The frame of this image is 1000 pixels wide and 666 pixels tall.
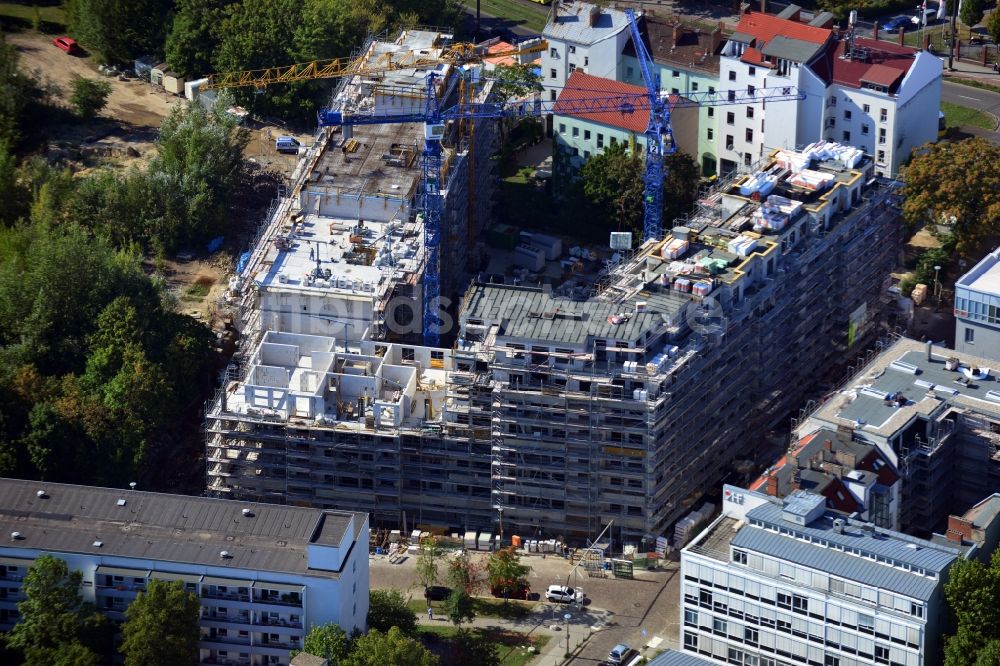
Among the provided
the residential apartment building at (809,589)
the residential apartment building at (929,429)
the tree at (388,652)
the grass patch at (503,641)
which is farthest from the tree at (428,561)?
the residential apartment building at (929,429)

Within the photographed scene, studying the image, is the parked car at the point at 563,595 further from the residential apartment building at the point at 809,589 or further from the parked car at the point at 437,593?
the residential apartment building at the point at 809,589

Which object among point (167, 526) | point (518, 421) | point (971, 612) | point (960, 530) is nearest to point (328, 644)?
point (167, 526)

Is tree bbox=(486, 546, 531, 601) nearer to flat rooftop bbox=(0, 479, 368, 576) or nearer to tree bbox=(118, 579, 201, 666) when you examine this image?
flat rooftop bbox=(0, 479, 368, 576)

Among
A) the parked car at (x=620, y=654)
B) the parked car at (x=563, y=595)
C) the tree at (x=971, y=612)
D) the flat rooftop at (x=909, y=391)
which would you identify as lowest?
the parked car at (x=620, y=654)

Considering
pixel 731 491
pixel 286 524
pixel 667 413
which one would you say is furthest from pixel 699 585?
pixel 286 524

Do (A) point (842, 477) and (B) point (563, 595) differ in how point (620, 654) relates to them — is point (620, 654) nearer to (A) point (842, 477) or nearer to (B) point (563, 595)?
(B) point (563, 595)

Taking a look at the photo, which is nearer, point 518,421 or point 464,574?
point 464,574
